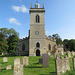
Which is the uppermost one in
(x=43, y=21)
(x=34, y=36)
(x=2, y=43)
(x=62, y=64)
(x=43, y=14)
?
(x=43, y=14)

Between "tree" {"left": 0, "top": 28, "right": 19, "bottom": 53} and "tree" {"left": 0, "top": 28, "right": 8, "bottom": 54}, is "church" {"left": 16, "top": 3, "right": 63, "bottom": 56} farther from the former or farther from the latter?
"tree" {"left": 0, "top": 28, "right": 8, "bottom": 54}

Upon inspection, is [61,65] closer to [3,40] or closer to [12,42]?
[3,40]

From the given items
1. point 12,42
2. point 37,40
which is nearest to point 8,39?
point 12,42

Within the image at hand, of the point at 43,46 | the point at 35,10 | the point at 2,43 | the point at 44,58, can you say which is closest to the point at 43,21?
the point at 35,10

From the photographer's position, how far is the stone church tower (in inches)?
1052

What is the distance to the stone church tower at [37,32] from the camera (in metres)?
26.7

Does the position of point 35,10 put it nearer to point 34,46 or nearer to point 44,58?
point 34,46

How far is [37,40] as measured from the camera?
27.1 m

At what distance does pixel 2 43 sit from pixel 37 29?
11.5 m

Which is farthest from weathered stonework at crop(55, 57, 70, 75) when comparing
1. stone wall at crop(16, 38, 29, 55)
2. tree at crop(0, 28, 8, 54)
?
tree at crop(0, 28, 8, 54)

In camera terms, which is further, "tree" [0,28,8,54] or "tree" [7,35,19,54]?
"tree" [7,35,19,54]

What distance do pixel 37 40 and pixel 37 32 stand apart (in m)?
2.56

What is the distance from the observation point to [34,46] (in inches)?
1056

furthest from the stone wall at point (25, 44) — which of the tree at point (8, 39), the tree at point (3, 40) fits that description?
the tree at point (3, 40)
